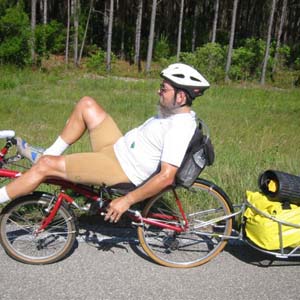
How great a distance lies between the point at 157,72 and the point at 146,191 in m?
26.7

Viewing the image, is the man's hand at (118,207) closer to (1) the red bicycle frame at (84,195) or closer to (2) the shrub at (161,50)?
(1) the red bicycle frame at (84,195)

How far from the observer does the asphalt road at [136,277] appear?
2688 millimetres

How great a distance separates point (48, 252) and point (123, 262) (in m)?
0.59

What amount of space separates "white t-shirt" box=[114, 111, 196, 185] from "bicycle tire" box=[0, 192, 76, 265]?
22.8 inches

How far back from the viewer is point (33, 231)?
3.14 metres

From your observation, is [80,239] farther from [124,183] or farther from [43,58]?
[43,58]

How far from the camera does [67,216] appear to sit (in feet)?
9.93

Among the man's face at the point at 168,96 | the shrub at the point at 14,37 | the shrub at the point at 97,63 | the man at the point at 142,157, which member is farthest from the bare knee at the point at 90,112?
the shrub at the point at 97,63

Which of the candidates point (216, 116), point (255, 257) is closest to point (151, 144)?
point (255, 257)

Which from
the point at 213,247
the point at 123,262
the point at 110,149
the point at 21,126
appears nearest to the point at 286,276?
the point at 213,247

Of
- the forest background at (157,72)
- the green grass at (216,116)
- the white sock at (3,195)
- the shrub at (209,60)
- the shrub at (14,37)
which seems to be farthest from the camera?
the shrub at (209,60)

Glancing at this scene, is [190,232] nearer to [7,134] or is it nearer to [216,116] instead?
[7,134]

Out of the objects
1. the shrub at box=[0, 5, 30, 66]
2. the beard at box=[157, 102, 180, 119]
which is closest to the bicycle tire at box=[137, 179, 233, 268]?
the beard at box=[157, 102, 180, 119]

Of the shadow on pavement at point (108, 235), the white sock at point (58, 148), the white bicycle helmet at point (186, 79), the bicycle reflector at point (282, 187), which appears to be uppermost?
the white bicycle helmet at point (186, 79)
